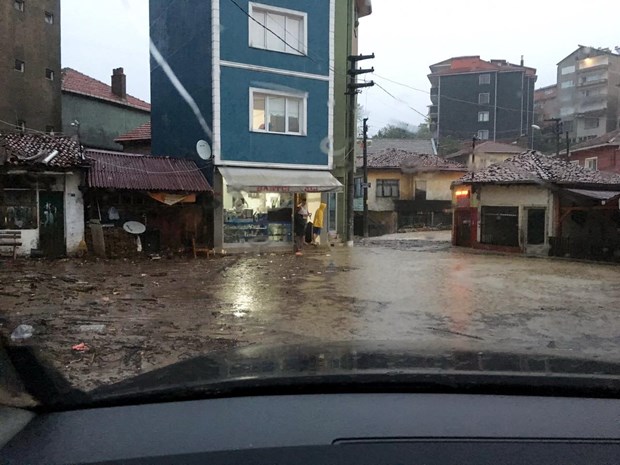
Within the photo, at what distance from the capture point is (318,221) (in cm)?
2066

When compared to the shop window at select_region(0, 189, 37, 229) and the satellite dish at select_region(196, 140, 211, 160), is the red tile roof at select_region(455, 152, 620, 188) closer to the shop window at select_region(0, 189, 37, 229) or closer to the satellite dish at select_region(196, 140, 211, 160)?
the satellite dish at select_region(196, 140, 211, 160)

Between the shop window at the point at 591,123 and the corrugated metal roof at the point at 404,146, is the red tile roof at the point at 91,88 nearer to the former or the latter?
the corrugated metal roof at the point at 404,146

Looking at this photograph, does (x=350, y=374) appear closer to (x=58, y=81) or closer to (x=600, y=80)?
(x=58, y=81)

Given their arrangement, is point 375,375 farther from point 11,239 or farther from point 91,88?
point 91,88

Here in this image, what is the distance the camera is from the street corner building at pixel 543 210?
20.5 meters

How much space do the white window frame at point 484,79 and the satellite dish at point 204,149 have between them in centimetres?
4471

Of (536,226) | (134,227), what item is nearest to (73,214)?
(134,227)

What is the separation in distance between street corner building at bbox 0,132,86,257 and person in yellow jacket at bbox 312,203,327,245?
818 centimetres

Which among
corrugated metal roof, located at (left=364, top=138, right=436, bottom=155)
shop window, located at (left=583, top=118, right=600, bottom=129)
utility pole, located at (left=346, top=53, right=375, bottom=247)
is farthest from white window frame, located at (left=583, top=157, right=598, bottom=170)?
utility pole, located at (left=346, top=53, right=375, bottom=247)

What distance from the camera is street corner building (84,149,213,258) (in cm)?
1705

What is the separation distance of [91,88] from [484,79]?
40.1m

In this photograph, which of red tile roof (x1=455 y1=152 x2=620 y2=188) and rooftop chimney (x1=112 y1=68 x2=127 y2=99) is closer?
red tile roof (x1=455 y1=152 x2=620 y2=188)

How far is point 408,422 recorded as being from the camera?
63.5 inches

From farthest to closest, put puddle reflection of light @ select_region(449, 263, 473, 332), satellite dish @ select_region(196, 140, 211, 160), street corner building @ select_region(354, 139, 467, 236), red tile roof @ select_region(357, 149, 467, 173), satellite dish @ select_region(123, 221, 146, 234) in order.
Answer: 1. street corner building @ select_region(354, 139, 467, 236)
2. red tile roof @ select_region(357, 149, 467, 173)
3. satellite dish @ select_region(196, 140, 211, 160)
4. satellite dish @ select_region(123, 221, 146, 234)
5. puddle reflection of light @ select_region(449, 263, 473, 332)
